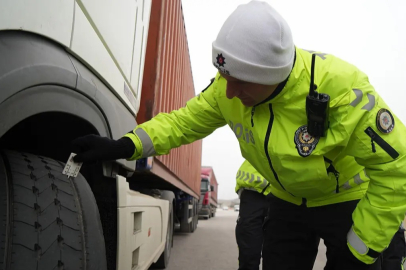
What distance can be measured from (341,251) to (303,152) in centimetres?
59

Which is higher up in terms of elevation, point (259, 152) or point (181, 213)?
point (259, 152)

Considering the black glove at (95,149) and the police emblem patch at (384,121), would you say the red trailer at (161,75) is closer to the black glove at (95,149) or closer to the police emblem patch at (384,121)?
the black glove at (95,149)

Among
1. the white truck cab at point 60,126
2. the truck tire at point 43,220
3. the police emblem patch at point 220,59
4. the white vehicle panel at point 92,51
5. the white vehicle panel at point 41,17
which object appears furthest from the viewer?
the police emblem patch at point 220,59

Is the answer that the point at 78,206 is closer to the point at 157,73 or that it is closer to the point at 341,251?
the point at 341,251

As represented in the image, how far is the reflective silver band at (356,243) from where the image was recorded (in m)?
1.63

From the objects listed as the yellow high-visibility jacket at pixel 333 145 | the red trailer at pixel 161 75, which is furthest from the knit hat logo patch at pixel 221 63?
the red trailer at pixel 161 75

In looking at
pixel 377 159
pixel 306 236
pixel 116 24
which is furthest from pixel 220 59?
Answer: pixel 306 236

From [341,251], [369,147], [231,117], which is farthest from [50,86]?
[341,251]

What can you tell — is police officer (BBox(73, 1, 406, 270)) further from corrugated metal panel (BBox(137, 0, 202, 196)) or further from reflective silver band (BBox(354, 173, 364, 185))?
corrugated metal panel (BBox(137, 0, 202, 196))

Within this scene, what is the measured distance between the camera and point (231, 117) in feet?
6.49

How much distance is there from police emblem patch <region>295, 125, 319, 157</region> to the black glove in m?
0.81

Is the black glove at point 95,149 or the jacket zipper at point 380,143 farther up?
the jacket zipper at point 380,143

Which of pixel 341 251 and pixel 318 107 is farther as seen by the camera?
pixel 341 251

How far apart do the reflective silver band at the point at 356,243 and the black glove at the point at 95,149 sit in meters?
1.12
